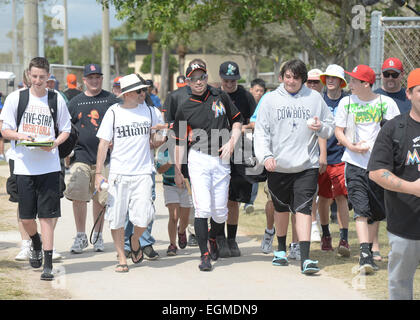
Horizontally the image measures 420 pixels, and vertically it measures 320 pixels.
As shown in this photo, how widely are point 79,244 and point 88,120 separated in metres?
1.50

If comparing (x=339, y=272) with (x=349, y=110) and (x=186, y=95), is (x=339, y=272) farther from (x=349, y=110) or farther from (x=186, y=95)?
(x=186, y=95)

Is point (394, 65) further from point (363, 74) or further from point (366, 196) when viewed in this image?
point (366, 196)

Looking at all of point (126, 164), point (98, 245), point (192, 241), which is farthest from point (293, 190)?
point (98, 245)

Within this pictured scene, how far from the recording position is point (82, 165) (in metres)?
8.28

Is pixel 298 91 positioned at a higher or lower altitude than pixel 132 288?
higher

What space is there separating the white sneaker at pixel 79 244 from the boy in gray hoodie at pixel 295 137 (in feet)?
8.23

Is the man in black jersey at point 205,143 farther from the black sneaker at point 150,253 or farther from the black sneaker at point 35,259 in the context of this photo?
the black sneaker at point 35,259

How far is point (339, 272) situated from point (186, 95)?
101 inches

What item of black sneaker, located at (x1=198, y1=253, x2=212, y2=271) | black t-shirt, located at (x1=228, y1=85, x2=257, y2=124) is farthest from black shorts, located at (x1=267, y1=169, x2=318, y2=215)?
black t-shirt, located at (x1=228, y1=85, x2=257, y2=124)

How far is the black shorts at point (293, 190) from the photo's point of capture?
726 cm

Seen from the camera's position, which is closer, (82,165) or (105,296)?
(105,296)

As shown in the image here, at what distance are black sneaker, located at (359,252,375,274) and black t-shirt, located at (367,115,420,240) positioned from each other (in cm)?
234

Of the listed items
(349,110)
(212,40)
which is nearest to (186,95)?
(349,110)

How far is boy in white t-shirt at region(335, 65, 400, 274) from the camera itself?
7.28 m
